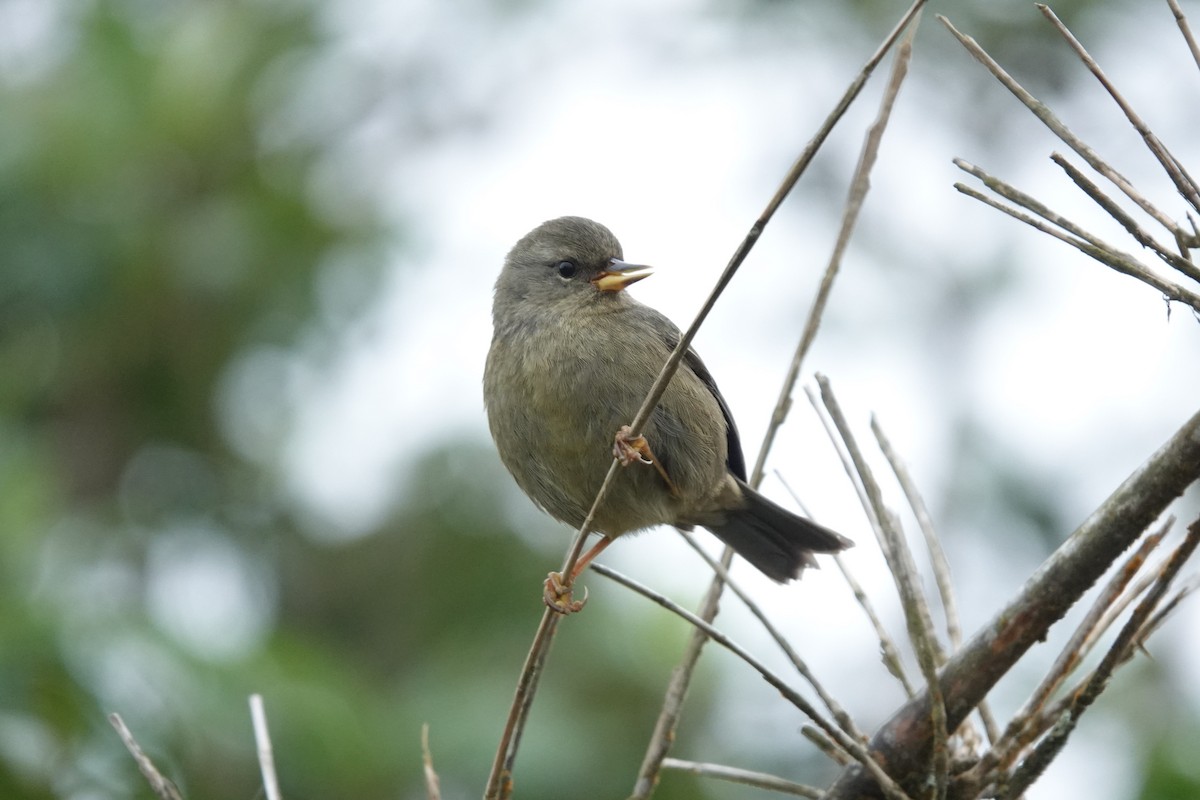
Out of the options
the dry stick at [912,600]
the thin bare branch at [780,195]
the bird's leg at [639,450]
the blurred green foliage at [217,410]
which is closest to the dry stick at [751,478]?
the thin bare branch at [780,195]

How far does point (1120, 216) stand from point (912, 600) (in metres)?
0.72

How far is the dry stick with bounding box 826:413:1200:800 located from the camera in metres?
1.84

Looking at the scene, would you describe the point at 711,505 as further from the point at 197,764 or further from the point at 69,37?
the point at 69,37

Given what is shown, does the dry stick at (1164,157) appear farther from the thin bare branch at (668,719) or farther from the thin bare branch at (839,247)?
the thin bare branch at (668,719)

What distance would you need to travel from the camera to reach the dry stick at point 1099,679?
1804 millimetres

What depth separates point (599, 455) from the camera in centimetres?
382

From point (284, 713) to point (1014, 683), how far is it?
3456mm

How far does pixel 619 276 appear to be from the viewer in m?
4.38

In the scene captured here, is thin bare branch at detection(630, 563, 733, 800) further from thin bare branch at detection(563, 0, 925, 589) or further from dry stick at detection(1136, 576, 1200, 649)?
dry stick at detection(1136, 576, 1200, 649)

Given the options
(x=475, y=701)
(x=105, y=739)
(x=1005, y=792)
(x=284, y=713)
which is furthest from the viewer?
(x=475, y=701)

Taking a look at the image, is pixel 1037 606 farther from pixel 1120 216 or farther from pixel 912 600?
pixel 1120 216

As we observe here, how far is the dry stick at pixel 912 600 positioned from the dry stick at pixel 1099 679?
11 cm

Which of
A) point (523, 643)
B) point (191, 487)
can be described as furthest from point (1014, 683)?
point (191, 487)

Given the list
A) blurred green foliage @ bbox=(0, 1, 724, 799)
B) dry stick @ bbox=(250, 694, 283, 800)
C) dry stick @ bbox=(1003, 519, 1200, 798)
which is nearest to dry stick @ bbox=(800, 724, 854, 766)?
dry stick @ bbox=(1003, 519, 1200, 798)
